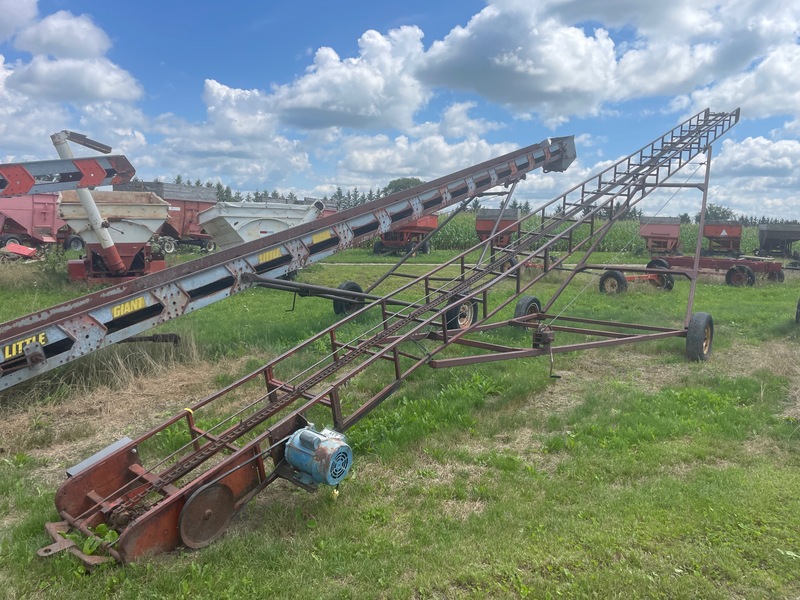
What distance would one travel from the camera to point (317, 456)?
3.94 m

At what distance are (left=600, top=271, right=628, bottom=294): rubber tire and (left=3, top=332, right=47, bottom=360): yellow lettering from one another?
13.5m

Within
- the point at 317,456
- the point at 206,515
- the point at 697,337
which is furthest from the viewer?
the point at 697,337

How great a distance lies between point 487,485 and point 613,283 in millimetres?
12112

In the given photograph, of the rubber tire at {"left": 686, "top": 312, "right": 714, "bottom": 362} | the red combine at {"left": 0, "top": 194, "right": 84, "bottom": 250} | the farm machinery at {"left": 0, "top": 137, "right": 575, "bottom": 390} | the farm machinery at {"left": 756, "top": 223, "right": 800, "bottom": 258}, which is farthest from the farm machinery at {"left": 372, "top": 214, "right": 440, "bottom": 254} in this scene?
the rubber tire at {"left": 686, "top": 312, "right": 714, "bottom": 362}

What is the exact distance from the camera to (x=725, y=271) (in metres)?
19.6

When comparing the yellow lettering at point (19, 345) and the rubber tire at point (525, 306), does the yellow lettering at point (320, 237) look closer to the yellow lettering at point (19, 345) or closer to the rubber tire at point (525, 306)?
the yellow lettering at point (19, 345)

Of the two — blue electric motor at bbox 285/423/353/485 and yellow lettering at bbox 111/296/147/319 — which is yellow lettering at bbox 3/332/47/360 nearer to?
yellow lettering at bbox 111/296/147/319

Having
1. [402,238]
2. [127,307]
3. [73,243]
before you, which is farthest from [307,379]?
[402,238]

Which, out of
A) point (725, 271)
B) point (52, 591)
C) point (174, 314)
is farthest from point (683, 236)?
point (52, 591)

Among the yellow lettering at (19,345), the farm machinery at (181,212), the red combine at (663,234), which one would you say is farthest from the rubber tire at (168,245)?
the red combine at (663,234)

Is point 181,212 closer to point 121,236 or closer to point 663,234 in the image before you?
point 121,236

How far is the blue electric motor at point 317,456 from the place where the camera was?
154 inches

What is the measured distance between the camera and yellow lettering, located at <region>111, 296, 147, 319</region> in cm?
580

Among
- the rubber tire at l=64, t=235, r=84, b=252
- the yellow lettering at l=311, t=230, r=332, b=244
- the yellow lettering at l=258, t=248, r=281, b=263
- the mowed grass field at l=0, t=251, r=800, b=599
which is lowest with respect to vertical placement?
the mowed grass field at l=0, t=251, r=800, b=599
